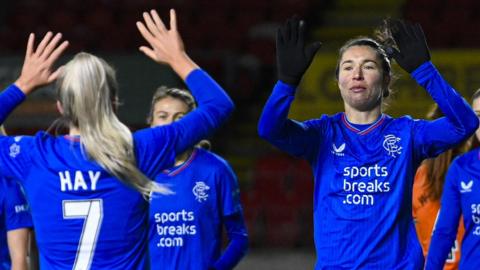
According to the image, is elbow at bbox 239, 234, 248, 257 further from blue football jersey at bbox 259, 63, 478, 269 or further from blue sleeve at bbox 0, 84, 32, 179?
blue sleeve at bbox 0, 84, 32, 179

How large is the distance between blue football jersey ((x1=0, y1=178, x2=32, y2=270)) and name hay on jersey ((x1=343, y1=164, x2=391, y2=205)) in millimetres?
1467

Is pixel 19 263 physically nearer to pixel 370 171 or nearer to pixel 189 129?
pixel 189 129

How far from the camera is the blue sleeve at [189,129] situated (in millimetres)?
3512

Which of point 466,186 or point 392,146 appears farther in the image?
point 466,186

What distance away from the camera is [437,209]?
18.6 ft

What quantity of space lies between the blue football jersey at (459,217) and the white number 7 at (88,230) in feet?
6.57

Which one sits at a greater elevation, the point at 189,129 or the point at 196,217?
the point at 189,129

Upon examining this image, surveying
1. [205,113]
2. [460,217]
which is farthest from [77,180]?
[460,217]

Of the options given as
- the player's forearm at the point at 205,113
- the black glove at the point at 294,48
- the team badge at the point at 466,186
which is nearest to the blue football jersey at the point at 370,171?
the black glove at the point at 294,48

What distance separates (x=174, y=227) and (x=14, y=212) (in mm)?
827

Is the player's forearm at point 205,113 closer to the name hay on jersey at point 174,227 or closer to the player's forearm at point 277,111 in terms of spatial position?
the player's forearm at point 277,111

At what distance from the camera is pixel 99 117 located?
350 centimetres

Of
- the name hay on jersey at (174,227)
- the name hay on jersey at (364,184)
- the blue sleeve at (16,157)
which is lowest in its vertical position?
the name hay on jersey at (174,227)

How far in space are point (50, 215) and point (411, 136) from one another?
1.60 metres
